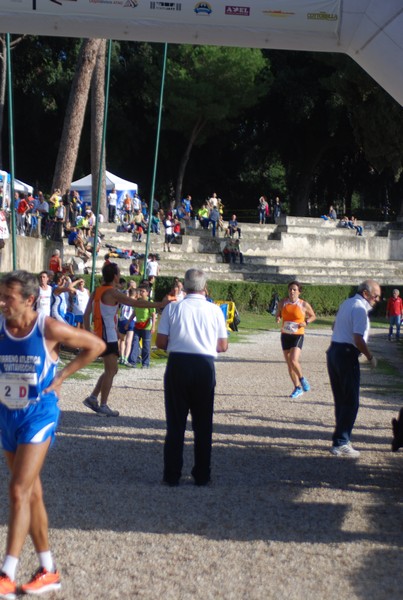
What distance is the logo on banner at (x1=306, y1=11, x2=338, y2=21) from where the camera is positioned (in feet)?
33.9

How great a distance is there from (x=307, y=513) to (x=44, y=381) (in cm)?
281

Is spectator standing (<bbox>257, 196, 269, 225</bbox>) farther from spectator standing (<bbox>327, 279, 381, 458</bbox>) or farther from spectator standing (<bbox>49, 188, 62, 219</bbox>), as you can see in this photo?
spectator standing (<bbox>327, 279, 381, 458</bbox>)

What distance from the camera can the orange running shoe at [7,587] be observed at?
5016mm

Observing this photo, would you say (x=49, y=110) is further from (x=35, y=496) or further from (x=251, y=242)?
(x=35, y=496)

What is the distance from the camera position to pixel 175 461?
26.5ft

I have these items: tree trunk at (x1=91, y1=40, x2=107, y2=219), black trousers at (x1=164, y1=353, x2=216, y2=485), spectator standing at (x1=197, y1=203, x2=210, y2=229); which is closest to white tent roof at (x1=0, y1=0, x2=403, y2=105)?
black trousers at (x1=164, y1=353, x2=216, y2=485)

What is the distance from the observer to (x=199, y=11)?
33.6 feet

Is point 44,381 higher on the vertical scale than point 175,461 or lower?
higher

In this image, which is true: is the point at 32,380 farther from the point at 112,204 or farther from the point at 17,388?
the point at 112,204

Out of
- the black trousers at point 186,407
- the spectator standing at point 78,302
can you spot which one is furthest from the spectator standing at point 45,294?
the black trousers at point 186,407

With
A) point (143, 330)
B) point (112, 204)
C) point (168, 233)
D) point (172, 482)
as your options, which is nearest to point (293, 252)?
point (168, 233)

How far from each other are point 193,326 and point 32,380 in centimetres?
299

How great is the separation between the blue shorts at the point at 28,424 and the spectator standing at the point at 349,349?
4.49 meters

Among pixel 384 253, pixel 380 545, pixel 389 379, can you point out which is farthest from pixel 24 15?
pixel 384 253
